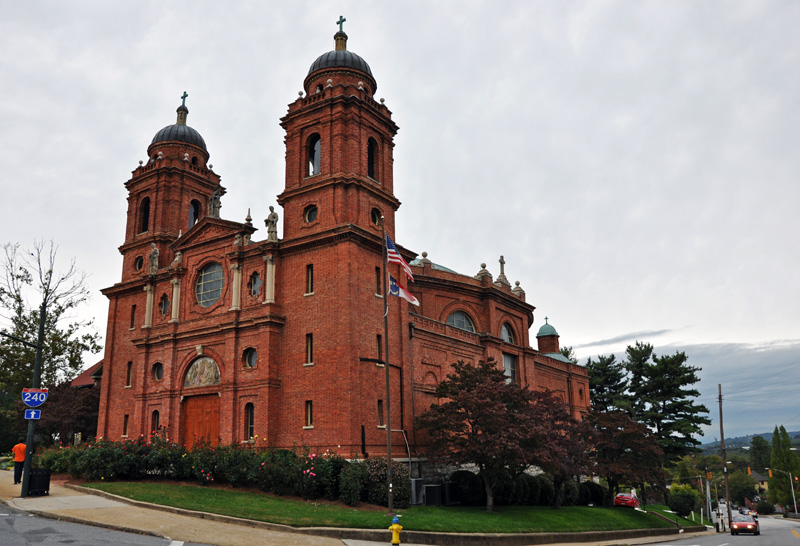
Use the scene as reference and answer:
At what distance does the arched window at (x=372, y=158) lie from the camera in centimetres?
3497

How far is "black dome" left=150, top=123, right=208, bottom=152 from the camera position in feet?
144

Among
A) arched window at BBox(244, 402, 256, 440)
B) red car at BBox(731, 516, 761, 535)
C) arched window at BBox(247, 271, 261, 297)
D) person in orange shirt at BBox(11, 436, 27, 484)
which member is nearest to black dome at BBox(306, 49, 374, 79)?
arched window at BBox(247, 271, 261, 297)

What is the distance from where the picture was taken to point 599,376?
70.7 m

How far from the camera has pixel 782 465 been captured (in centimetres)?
10944

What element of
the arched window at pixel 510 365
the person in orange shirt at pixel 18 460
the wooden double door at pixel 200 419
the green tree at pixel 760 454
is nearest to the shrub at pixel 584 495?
the arched window at pixel 510 365

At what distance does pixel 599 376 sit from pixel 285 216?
1920 inches

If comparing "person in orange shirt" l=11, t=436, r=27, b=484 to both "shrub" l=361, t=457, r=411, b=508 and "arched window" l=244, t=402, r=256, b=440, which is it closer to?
"arched window" l=244, t=402, r=256, b=440

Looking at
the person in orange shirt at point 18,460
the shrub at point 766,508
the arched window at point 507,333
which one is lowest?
the shrub at point 766,508

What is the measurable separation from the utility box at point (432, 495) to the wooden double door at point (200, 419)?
36.8 ft

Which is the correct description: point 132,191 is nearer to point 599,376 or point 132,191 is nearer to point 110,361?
point 110,361

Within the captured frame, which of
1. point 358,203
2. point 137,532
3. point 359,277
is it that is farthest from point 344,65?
point 137,532

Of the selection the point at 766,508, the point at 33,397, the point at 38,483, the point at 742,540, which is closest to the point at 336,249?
the point at 33,397

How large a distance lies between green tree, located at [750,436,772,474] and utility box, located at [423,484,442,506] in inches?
5978

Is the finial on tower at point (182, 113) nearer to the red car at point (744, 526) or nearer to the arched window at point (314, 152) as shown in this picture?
the arched window at point (314, 152)
